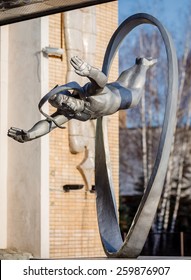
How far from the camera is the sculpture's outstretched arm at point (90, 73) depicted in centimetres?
661

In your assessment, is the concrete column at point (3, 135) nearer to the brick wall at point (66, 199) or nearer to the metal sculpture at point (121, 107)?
the brick wall at point (66, 199)

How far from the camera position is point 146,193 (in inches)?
282

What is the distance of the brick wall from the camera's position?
12.2 metres

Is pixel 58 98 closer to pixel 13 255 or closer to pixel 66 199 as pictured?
pixel 13 255

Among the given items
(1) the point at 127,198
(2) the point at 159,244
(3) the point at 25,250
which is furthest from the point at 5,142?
(1) the point at 127,198

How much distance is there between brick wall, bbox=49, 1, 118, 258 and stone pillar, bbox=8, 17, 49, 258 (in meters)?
0.19

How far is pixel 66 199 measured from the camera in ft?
40.6

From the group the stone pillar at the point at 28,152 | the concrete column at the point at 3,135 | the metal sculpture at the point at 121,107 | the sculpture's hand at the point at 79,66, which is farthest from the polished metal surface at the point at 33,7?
the concrete column at the point at 3,135

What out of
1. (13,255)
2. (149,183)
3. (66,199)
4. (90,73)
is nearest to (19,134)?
(90,73)

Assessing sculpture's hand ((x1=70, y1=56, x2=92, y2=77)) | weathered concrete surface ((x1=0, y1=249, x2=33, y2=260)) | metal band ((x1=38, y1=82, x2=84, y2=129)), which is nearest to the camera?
sculpture's hand ((x1=70, y1=56, x2=92, y2=77))

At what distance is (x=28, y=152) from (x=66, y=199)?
35.6 inches

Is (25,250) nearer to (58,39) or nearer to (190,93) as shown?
(58,39)

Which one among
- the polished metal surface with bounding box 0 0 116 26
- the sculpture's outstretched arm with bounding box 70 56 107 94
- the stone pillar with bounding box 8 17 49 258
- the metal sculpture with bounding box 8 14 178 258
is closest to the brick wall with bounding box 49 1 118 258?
the stone pillar with bounding box 8 17 49 258

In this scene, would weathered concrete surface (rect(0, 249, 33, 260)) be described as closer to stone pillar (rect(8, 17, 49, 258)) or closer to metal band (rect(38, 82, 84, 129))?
stone pillar (rect(8, 17, 49, 258))
